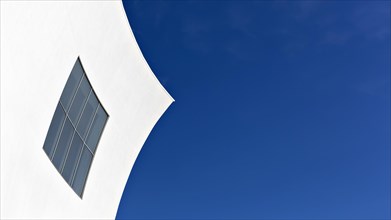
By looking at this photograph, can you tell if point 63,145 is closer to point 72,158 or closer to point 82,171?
point 72,158

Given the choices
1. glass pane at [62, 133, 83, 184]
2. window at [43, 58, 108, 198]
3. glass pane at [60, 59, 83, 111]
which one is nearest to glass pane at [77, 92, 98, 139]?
window at [43, 58, 108, 198]

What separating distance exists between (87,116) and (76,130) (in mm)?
827

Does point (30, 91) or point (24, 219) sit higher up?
point (30, 91)

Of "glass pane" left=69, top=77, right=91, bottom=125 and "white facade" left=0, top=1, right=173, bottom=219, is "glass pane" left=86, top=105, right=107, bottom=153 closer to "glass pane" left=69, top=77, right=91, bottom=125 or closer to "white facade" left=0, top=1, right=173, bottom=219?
"white facade" left=0, top=1, right=173, bottom=219

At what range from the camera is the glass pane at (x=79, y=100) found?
14.6 m

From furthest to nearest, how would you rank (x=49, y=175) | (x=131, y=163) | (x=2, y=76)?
(x=131, y=163) < (x=49, y=175) < (x=2, y=76)

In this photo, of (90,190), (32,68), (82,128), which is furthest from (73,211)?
(32,68)

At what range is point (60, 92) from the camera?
1317cm

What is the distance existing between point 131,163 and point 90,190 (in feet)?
13.4

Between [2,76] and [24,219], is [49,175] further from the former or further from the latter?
[2,76]

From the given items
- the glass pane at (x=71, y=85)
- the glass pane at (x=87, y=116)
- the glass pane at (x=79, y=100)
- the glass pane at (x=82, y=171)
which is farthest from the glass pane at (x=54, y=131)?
the glass pane at (x=82, y=171)

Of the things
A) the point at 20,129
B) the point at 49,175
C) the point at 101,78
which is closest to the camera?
the point at 20,129

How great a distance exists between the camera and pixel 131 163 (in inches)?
810

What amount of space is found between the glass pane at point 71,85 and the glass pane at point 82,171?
2.68 metres
